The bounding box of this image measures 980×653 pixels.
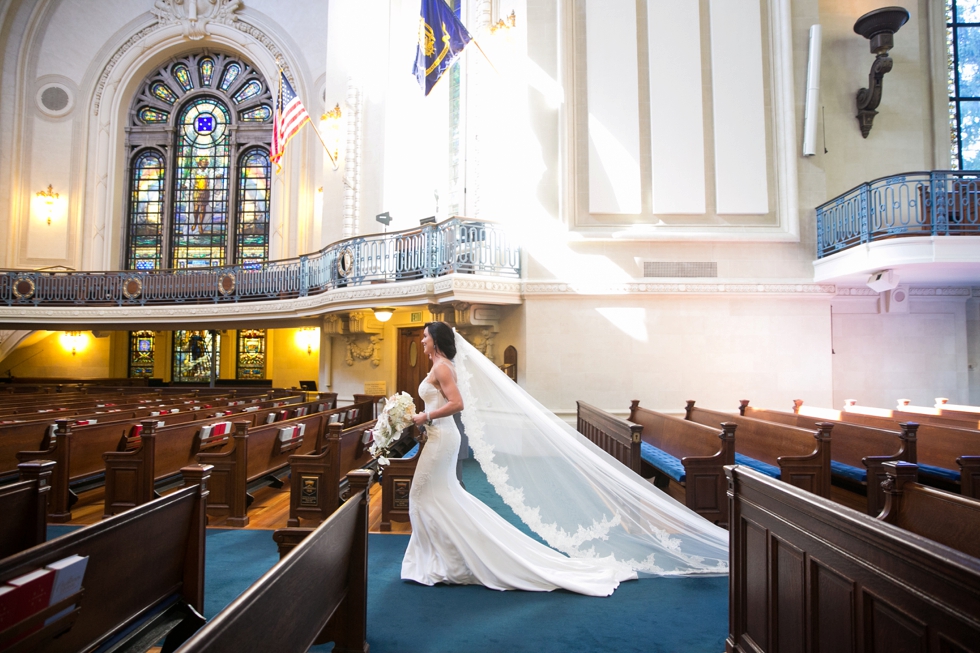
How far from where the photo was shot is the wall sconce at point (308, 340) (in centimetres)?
1634

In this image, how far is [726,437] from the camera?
4.75 metres

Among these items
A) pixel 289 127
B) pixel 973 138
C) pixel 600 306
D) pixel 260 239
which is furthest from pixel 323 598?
pixel 260 239

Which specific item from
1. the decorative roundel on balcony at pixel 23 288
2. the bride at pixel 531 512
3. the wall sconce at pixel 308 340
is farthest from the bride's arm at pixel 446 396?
the decorative roundel on balcony at pixel 23 288

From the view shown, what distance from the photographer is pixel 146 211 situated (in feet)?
62.4

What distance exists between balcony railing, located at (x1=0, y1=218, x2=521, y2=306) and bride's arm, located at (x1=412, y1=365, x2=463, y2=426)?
5.15m

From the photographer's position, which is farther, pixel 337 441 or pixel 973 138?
pixel 973 138

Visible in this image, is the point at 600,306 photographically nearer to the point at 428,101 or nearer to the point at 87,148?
the point at 428,101

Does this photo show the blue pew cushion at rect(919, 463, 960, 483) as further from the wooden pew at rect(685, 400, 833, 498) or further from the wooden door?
the wooden door

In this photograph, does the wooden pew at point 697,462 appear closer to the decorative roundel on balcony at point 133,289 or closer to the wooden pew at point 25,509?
the wooden pew at point 25,509

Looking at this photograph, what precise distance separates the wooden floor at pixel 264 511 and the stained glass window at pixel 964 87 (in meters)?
11.5

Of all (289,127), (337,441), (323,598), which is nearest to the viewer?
(323,598)

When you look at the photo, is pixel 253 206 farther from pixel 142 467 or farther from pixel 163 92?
pixel 142 467

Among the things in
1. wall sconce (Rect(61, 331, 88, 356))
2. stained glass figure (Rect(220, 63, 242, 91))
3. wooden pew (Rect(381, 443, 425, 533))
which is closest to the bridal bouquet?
wooden pew (Rect(381, 443, 425, 533))

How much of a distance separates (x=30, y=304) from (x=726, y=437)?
16.7m
